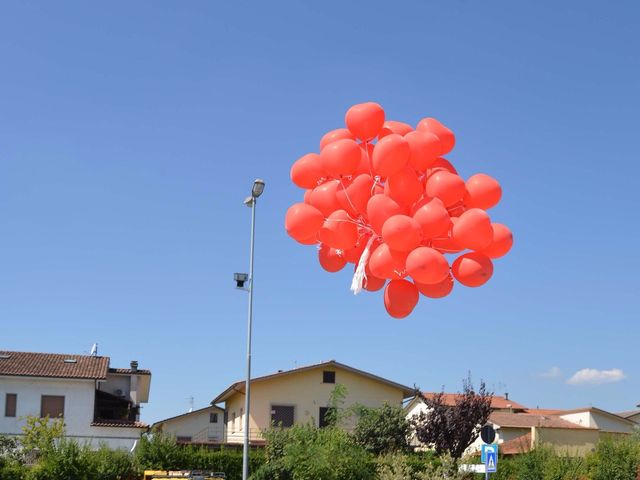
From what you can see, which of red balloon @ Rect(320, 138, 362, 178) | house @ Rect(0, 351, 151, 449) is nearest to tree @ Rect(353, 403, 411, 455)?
house @ Rect(0, 351, 151, 449)

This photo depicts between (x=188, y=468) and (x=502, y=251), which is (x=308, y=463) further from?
(x=502, y=251)

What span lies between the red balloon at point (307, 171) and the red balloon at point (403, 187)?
1038 millimetres

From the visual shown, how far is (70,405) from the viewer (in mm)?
41375

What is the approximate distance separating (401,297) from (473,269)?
3.21 feet

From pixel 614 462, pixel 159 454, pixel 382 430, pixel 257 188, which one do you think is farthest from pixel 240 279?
pixel 614 462

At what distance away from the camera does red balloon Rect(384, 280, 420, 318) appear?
32.5 ft

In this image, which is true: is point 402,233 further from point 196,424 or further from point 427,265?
point 196,424

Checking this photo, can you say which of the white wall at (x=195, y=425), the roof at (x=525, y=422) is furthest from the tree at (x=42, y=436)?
the roof at (x=525, y=422)

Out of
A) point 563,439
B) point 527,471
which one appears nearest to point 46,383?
point 527,471

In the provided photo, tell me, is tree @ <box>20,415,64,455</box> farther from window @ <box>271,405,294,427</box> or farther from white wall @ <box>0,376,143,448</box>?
window @ <box>271,405,294,427</box>

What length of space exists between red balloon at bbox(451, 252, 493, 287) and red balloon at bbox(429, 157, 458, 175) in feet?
3.46

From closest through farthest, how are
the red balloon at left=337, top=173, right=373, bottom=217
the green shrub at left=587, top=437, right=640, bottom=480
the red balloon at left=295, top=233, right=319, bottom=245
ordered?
the red balloon at left=337, top=173, right=373, bottom=217
the red balloon at left=295, top=233, right=319, bottom=245
the green shrub at left=587, top=437, right=640, bottom=480

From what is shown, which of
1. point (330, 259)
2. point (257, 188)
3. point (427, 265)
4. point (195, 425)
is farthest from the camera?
point (195, 425)

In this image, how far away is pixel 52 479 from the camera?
2789cm
